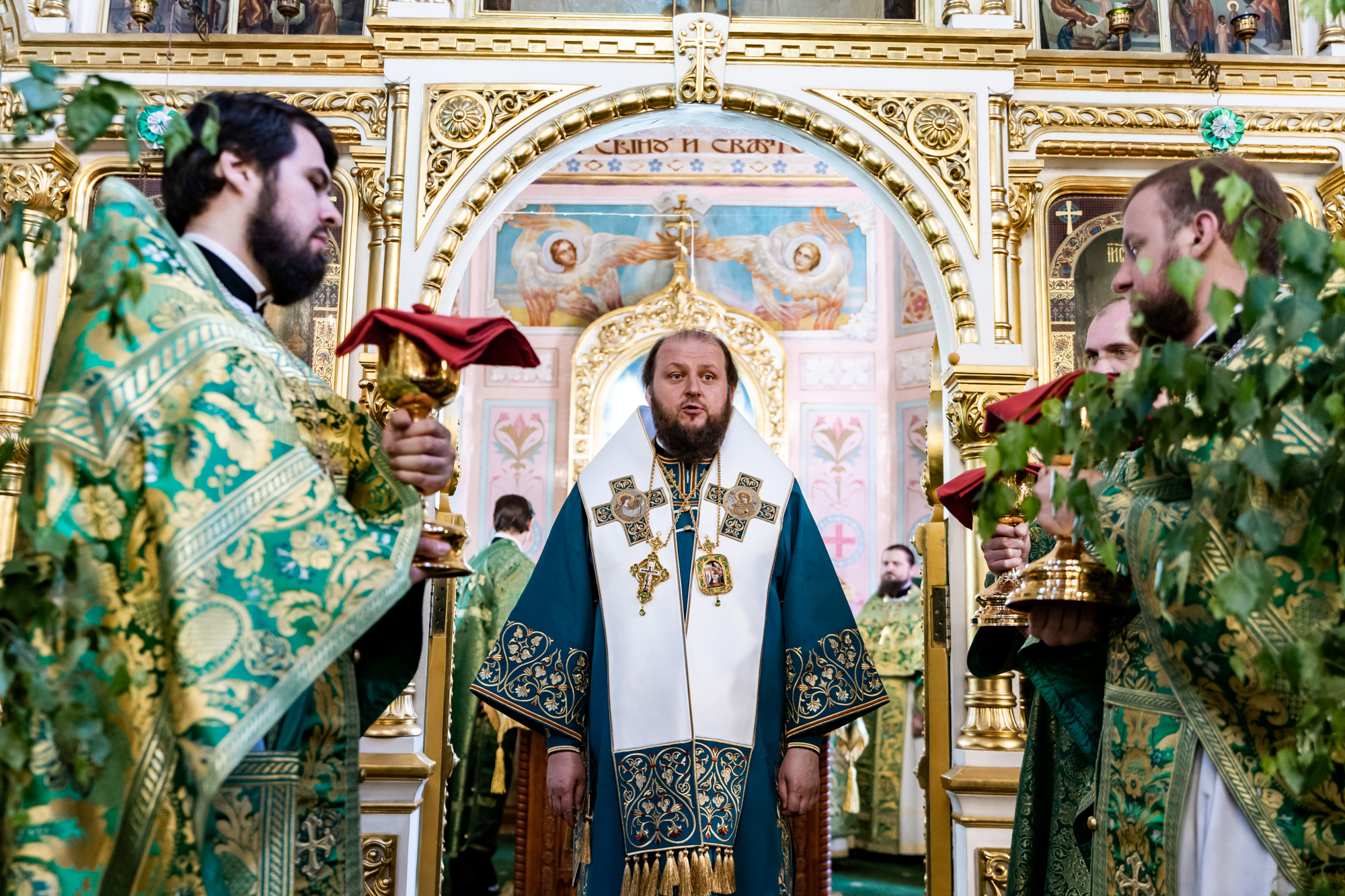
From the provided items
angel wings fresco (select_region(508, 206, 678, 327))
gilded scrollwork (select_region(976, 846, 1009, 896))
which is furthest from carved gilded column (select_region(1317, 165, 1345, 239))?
angel wings fresco (select_region(508, 206, 678, 327))

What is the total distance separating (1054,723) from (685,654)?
103cm

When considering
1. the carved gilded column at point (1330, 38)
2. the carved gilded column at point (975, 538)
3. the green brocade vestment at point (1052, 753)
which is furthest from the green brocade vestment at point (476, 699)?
the carved gilded column at point (1330, 38)

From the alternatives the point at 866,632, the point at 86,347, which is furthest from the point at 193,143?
the point at 866,632

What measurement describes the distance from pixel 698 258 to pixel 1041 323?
5291 mm

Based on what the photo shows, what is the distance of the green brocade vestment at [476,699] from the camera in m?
6.48

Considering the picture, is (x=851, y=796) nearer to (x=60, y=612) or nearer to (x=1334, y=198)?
(x=1334, y=198)

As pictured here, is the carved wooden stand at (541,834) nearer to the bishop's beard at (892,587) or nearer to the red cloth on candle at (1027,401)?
the red cloth on candle at (1027,401)

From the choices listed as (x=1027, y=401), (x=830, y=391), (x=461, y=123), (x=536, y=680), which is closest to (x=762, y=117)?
(x=461, y=123)

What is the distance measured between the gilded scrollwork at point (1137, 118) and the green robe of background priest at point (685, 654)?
6.44 ft

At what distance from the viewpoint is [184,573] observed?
5.78ft

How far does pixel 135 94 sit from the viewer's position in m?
1.60

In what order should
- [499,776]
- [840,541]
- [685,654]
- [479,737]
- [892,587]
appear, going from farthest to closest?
[840,541]
[892,587]
[479,737]
[499,776]
[685,654]

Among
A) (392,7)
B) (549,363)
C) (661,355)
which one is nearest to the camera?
(661,355)

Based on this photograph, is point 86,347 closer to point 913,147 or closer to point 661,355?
point 661,355
